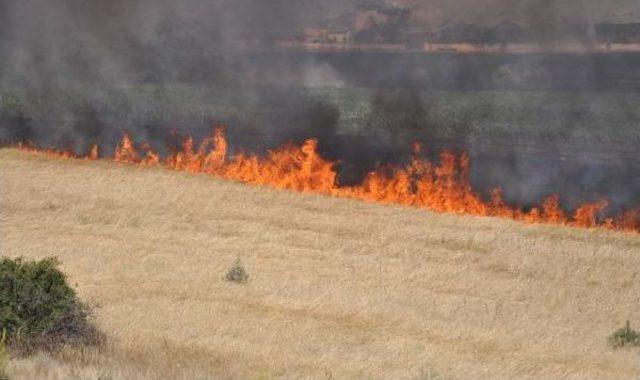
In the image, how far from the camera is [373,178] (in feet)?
105

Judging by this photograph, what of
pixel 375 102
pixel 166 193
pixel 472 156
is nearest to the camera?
pixel 166 193

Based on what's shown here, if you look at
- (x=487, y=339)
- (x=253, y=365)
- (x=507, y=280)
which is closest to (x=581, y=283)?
(x=507, y=280)

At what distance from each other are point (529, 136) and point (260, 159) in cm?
827

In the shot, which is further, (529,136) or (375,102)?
(375,102)

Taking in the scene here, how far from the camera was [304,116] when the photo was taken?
123 feet

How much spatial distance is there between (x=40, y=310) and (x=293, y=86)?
24494mm

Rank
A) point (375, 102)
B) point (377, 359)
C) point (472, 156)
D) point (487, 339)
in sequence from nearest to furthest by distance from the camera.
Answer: point (377, 359) → point (487, 339) → point (472, 156) → point (375, 102)

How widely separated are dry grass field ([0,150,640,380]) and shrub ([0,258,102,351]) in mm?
514

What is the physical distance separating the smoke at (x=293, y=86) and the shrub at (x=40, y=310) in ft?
57.6

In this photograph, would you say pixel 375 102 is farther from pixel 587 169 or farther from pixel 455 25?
pixel 587 169

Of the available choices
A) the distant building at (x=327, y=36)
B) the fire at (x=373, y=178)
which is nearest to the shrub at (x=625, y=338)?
the fire at (x=373, y=178)

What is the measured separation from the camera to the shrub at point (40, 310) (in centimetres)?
1491

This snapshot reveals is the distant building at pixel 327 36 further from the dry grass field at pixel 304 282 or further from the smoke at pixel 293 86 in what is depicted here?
the dry grass field at pixel 304 282

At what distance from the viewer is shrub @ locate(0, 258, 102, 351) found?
1491cm
